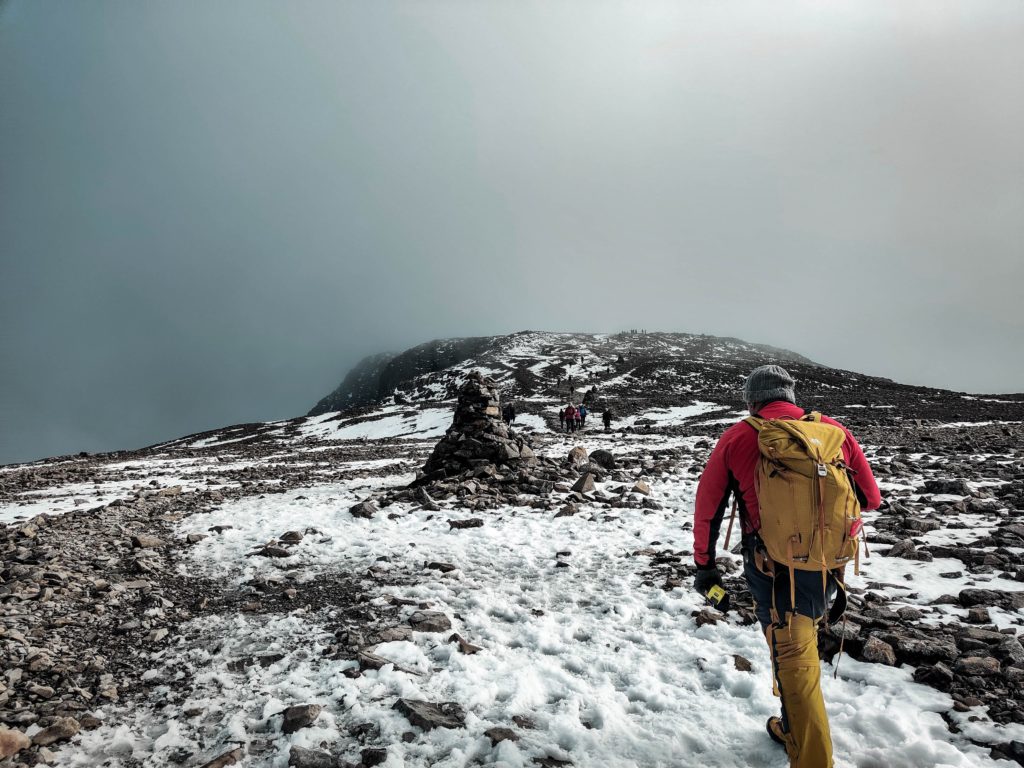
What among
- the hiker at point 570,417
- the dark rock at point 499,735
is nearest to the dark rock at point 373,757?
the dark rock at point 499,735

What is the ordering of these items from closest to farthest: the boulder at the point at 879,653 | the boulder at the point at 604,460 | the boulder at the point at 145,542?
the boulder at the point at 879,653 → the boulder at the point at 145,542 → the boulder at the point at 604,460

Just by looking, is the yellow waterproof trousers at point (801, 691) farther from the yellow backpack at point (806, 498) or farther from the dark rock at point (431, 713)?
→ the dark rock at point (431, 713)

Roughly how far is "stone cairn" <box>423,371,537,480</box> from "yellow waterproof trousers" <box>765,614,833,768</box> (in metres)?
12.2

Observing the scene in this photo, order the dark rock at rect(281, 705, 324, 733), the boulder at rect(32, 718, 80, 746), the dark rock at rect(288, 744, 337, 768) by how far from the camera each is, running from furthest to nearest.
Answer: the dark rock at rect(281, 705, 324, 733)
the boulder at rect(32, 718, 80, 746)
the dark rock at rect(288, 744, 337, 768)

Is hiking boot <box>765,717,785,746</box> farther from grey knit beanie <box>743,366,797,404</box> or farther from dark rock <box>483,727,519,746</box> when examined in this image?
grey knit beanie <box>743,366,797,404</box>

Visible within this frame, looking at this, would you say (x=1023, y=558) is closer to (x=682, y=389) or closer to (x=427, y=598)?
(x=427, y=598)

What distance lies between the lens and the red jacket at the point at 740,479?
12.7 ft

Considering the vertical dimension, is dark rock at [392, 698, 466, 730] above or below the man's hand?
below

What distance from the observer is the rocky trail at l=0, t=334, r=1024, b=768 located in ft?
14.3

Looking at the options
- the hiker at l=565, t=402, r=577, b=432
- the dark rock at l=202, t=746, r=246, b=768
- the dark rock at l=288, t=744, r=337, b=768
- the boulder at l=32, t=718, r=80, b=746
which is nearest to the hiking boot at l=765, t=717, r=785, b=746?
the dark rock at l=288, t=744, r=337, b=768

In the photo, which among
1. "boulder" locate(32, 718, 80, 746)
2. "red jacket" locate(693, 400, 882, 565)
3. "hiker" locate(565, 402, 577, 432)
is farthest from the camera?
"hiker" locate(565, 402, 577, 432)

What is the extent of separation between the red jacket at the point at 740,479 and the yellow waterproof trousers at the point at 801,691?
76 centimetres

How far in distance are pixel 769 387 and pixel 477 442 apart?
42.0 feet

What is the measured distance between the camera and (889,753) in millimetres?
3938
